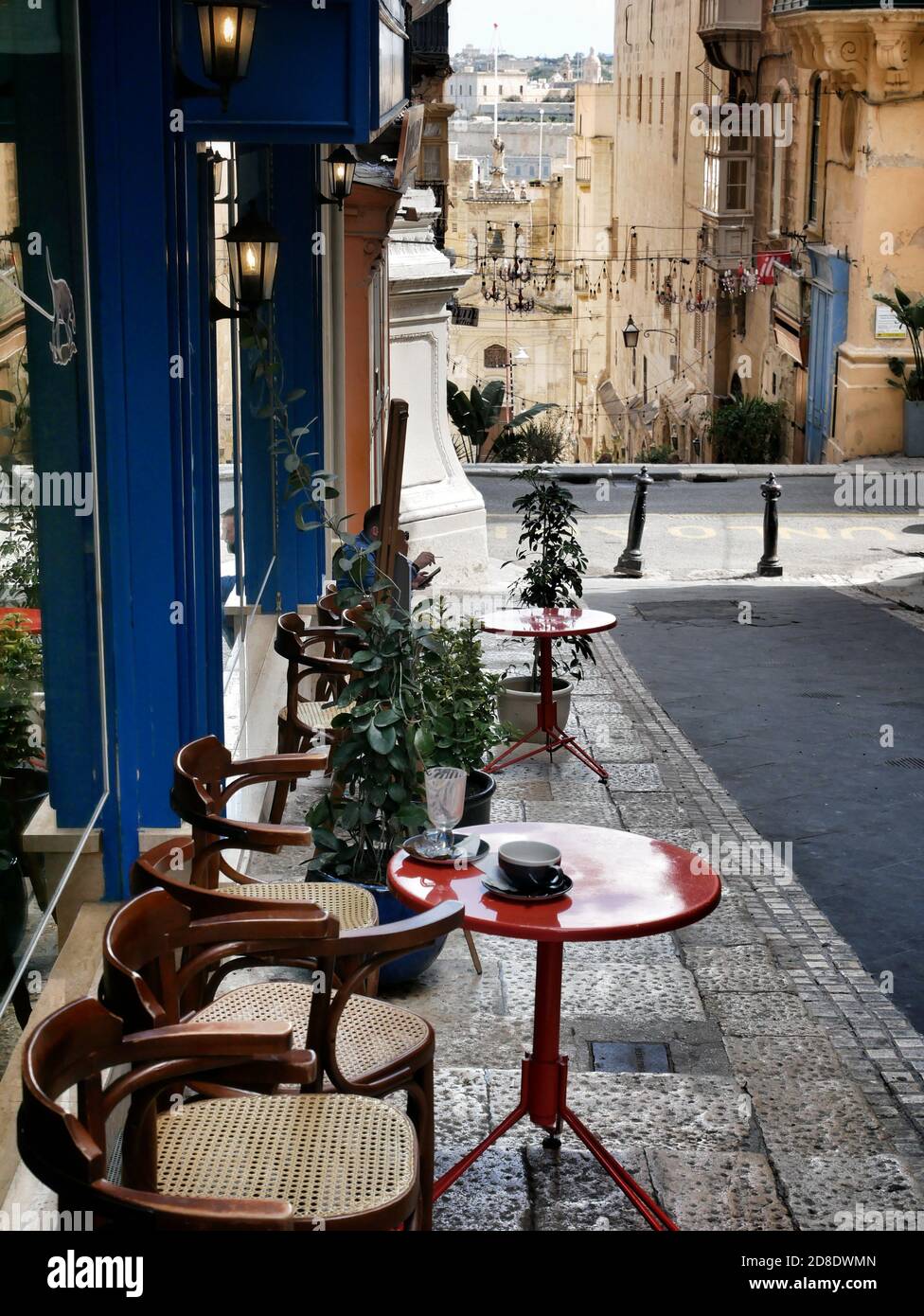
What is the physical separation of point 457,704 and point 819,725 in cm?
447

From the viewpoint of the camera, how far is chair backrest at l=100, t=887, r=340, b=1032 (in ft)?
10.1

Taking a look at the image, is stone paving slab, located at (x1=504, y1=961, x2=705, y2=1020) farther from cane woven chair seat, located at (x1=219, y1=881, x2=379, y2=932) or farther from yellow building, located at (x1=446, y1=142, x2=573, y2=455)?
yellow building, located at (x1=446, y1=142, x2=573, y2=455)

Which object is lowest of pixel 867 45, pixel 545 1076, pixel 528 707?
pixel 528 707

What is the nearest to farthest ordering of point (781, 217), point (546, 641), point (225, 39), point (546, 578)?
point (225, 39), point (546, 641), point (546, 578), point (781, 217)

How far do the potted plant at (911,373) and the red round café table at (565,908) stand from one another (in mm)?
21146

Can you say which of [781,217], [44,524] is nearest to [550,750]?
[44,524]

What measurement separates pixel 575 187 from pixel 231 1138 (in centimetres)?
6249

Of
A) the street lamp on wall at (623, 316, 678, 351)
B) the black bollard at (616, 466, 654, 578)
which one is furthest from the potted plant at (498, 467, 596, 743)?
the street lamp on wall at (623, 316, 678, 351)

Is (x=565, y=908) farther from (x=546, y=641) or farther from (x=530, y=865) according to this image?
(x=546, y=641)

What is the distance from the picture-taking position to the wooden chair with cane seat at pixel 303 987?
3244 millimetres

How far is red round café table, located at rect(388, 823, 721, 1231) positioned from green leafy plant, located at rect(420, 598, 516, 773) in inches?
35.7

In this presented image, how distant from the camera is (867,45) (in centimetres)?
2389

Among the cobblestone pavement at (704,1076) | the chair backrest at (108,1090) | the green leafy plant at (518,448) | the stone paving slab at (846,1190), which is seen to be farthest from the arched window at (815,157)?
the chair backrest at (108,1090)

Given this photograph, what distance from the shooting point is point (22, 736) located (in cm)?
389
